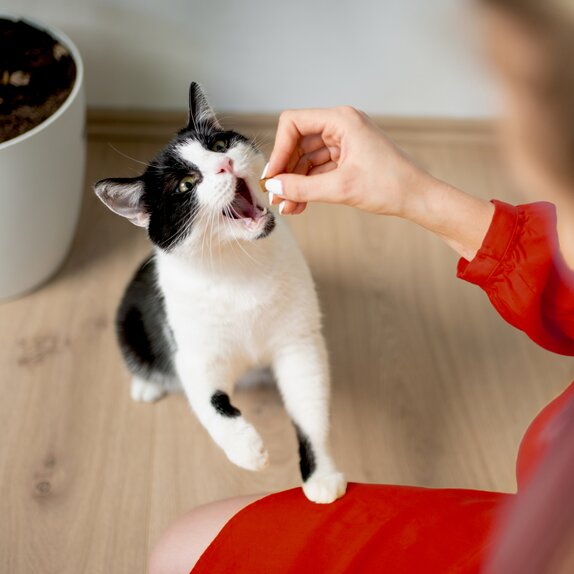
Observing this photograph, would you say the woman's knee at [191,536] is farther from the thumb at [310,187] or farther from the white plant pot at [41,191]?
the white plant pot at [41,191]

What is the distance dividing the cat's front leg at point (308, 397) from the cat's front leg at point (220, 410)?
0.09m

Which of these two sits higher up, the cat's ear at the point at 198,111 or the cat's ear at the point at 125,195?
the cat's ear at the point at 198,111

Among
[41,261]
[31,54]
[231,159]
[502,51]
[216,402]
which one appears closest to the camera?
[502,51]

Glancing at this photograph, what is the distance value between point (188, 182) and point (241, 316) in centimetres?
25

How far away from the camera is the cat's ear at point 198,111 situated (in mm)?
1141

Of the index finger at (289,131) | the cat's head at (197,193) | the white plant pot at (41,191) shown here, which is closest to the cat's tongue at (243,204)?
the cat's head at (197,193)

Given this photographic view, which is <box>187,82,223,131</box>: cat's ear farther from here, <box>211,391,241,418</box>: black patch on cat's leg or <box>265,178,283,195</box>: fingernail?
<box>211,391,241,418</box>: black patch on cat's leg

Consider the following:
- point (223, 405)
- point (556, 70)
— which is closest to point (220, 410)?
point (223, 405)

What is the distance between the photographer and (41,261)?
164 centimetres

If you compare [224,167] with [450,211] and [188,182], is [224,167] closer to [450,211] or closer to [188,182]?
[188,182]

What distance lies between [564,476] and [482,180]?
5.56ft

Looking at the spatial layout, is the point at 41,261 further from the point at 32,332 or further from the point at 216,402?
the point at 216,402

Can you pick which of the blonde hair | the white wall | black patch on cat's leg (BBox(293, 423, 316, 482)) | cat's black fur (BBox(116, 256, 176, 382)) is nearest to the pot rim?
the white wall

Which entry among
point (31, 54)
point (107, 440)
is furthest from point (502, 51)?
point (31, 54)
